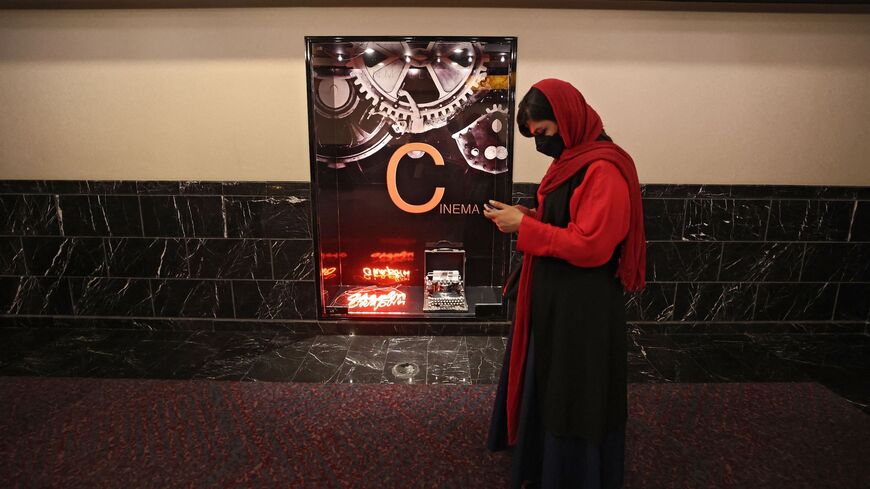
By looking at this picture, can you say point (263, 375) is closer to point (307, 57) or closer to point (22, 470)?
point (22, 470)

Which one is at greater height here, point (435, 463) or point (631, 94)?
point (631, 94)

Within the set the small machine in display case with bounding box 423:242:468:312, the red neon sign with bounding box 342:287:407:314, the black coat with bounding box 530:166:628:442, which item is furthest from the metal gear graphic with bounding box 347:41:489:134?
the black coat with bounding box 530:166:628:442

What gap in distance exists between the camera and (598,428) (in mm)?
1913

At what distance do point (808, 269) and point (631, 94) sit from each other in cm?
198

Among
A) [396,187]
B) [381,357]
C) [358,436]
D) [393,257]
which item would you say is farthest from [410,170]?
[358,436]

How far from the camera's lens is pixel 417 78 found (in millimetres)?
3805

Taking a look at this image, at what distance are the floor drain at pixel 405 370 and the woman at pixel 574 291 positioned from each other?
1.30 meters

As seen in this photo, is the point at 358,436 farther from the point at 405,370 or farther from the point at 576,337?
the point at 576,337

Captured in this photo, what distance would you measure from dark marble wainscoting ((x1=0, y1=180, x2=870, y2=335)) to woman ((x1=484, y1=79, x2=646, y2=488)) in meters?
1.88

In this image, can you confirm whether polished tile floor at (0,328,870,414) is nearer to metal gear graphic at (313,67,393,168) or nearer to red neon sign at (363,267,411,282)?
red neon sign at (363,267,411,282)

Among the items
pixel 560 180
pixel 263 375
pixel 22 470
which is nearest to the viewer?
pixel 560 180

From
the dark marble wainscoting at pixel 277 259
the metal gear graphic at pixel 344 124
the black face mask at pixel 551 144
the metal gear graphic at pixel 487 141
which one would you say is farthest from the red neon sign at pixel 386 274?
the black face mask at pixel 551 144

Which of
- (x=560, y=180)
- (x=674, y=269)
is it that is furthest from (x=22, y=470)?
(x=674, y=269)

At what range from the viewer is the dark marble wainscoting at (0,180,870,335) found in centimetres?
383
